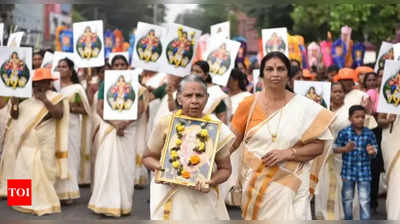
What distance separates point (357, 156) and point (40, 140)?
3.35 m

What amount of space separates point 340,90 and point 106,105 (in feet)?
8.15

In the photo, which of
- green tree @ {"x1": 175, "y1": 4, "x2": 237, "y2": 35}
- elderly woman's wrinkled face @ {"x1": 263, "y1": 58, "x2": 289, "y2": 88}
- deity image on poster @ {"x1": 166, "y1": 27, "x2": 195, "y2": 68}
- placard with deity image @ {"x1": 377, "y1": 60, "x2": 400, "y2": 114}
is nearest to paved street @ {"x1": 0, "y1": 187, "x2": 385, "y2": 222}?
deity image on poster @ {"x1": 166, "y1": 27, "x2": 195, "y2": 68}

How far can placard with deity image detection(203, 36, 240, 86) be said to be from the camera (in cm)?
785

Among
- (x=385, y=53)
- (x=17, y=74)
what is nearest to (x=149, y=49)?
(x=17, y=74)

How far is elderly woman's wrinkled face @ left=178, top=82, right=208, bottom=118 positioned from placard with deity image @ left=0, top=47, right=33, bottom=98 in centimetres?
259

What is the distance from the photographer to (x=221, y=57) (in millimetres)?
8023

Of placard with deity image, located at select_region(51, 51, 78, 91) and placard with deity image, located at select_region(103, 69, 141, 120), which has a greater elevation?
placard with deity image, located at select_region(51, 51, 78, 91)

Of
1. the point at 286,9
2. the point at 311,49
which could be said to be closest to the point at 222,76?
the point at 311,49

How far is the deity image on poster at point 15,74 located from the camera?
18.9 ft

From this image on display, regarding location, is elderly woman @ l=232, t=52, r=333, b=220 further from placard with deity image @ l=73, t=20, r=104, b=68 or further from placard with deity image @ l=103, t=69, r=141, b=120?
placard with deity image @ l=73, t=20, r=104, b=68

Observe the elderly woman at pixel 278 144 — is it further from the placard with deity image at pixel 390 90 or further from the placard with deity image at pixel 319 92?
the placard with deity image at pixel 319 92

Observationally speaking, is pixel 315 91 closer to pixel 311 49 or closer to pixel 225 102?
pixel 225 102

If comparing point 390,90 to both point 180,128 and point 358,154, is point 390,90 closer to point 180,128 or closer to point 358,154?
point 358,154

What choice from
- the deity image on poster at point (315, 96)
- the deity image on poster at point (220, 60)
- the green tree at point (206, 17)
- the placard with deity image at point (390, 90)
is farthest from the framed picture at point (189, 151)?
the green tree at point (206, 17)
